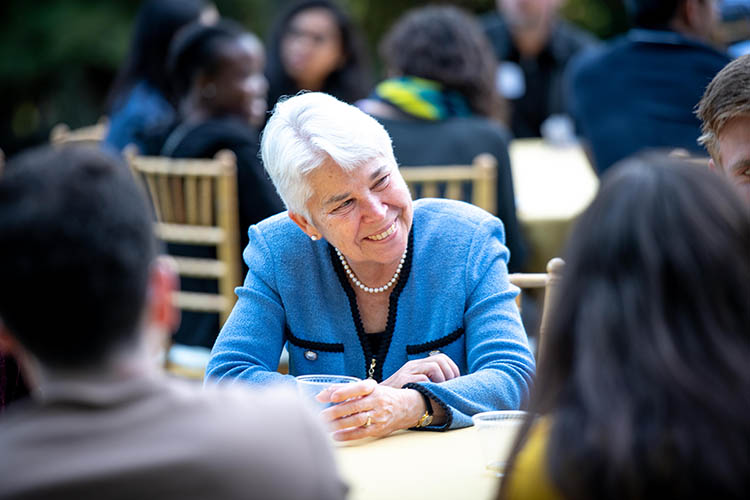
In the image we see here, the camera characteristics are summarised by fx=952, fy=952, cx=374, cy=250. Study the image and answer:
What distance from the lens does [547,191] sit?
15.3ft

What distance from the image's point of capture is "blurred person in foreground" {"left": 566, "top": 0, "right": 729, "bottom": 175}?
3.77 meters

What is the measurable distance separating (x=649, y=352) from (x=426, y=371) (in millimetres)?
931

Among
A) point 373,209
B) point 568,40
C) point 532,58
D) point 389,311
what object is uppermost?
point 568,40

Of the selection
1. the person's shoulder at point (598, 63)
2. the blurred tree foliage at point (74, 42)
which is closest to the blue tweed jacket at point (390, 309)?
the person's shoulder at point (598, 63)

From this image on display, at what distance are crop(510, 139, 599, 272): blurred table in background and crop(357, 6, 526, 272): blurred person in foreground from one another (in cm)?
27

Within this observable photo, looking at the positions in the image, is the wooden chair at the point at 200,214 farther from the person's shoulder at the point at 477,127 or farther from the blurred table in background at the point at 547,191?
the blurred table in background at the point at 547,191

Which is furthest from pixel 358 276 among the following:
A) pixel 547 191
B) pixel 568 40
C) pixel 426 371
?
pixel 568 40

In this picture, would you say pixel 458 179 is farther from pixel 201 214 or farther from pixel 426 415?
pixel 426 415

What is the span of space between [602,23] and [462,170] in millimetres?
8446

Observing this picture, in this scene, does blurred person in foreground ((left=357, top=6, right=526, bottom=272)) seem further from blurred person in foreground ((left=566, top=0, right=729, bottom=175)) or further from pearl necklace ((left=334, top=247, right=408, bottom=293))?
pearl necklace ((left=334, top=247, right=408, bottom=293))

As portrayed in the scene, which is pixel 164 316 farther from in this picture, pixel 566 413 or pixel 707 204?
pixel 707 204

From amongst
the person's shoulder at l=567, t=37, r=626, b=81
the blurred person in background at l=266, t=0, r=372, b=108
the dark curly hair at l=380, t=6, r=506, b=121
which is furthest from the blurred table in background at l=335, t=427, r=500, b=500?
the blurred person in background at l=266, t=0, r=372, b=108

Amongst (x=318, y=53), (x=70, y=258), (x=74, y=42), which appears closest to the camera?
(x=70, y=258)

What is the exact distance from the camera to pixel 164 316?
1219 millimetres
